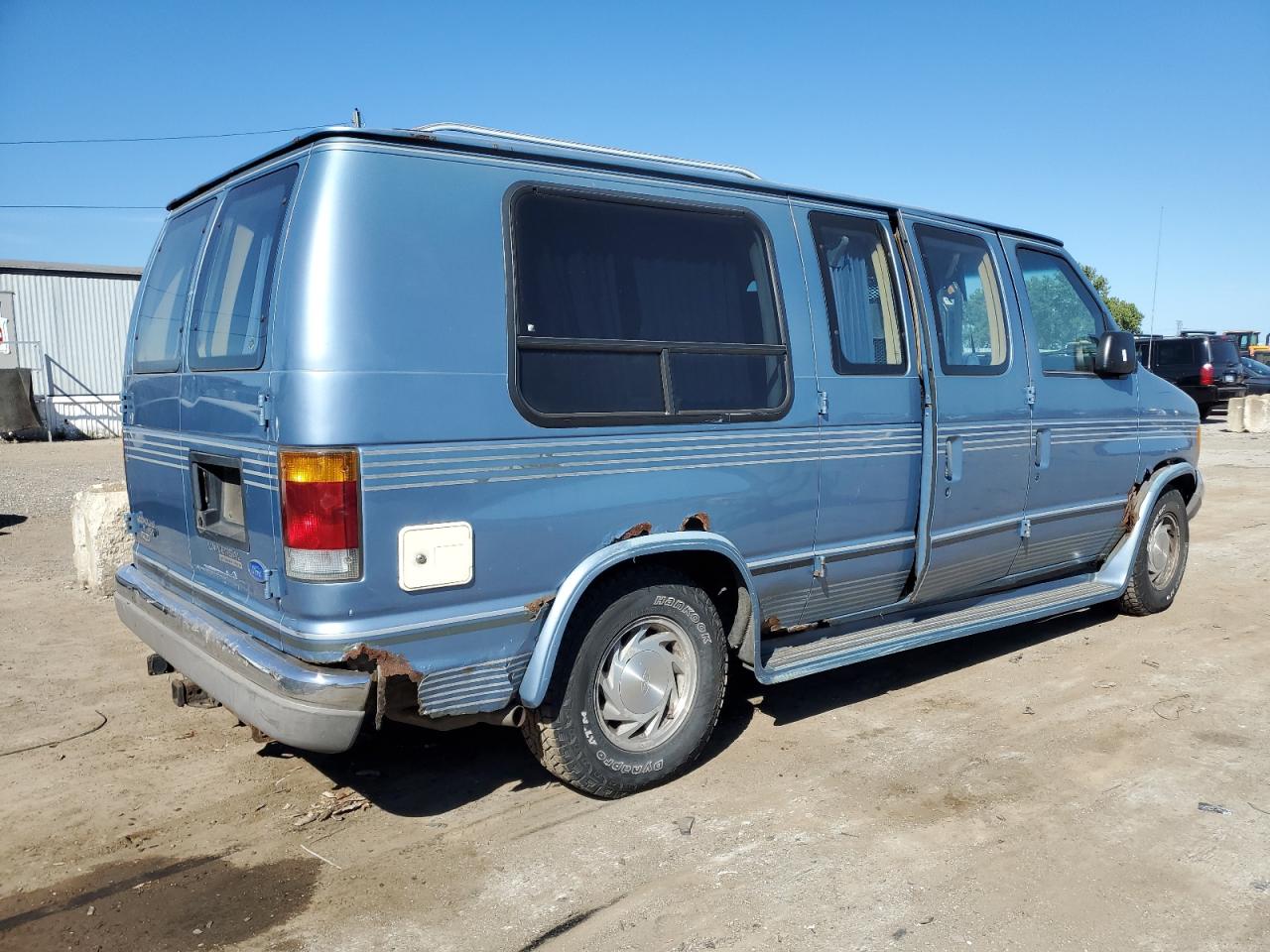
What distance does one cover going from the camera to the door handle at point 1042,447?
5516 mm

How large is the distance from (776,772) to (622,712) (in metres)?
0.75

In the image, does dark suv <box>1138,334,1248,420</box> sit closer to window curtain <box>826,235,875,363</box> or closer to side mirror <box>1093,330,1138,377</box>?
side mirror <box>1093,330,1138,377</box>

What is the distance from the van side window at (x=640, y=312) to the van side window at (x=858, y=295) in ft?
1.26

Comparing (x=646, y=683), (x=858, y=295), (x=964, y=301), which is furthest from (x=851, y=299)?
(x=646, y=683)

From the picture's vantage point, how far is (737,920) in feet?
10.1

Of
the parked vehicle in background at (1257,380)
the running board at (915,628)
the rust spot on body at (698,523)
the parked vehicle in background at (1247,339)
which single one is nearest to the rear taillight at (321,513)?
the rust spot on body at (698,523)

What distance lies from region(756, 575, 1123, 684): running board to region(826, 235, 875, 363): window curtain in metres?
1.29

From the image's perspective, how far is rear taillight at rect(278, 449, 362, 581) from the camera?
321cm

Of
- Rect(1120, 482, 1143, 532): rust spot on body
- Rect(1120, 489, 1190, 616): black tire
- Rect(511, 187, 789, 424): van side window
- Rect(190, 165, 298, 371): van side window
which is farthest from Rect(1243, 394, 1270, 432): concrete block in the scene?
Rect(190, 165, 298, 371): van side window

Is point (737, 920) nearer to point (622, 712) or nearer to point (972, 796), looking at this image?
point (622, 712)

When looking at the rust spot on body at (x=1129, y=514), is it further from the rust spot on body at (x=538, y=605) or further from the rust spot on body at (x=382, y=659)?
the rust spot on body at (x=382, y=659)

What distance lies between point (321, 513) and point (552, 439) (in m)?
0.83

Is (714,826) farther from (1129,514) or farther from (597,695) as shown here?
(1129,514)

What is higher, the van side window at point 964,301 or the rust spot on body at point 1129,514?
the van side window at point 964,301
